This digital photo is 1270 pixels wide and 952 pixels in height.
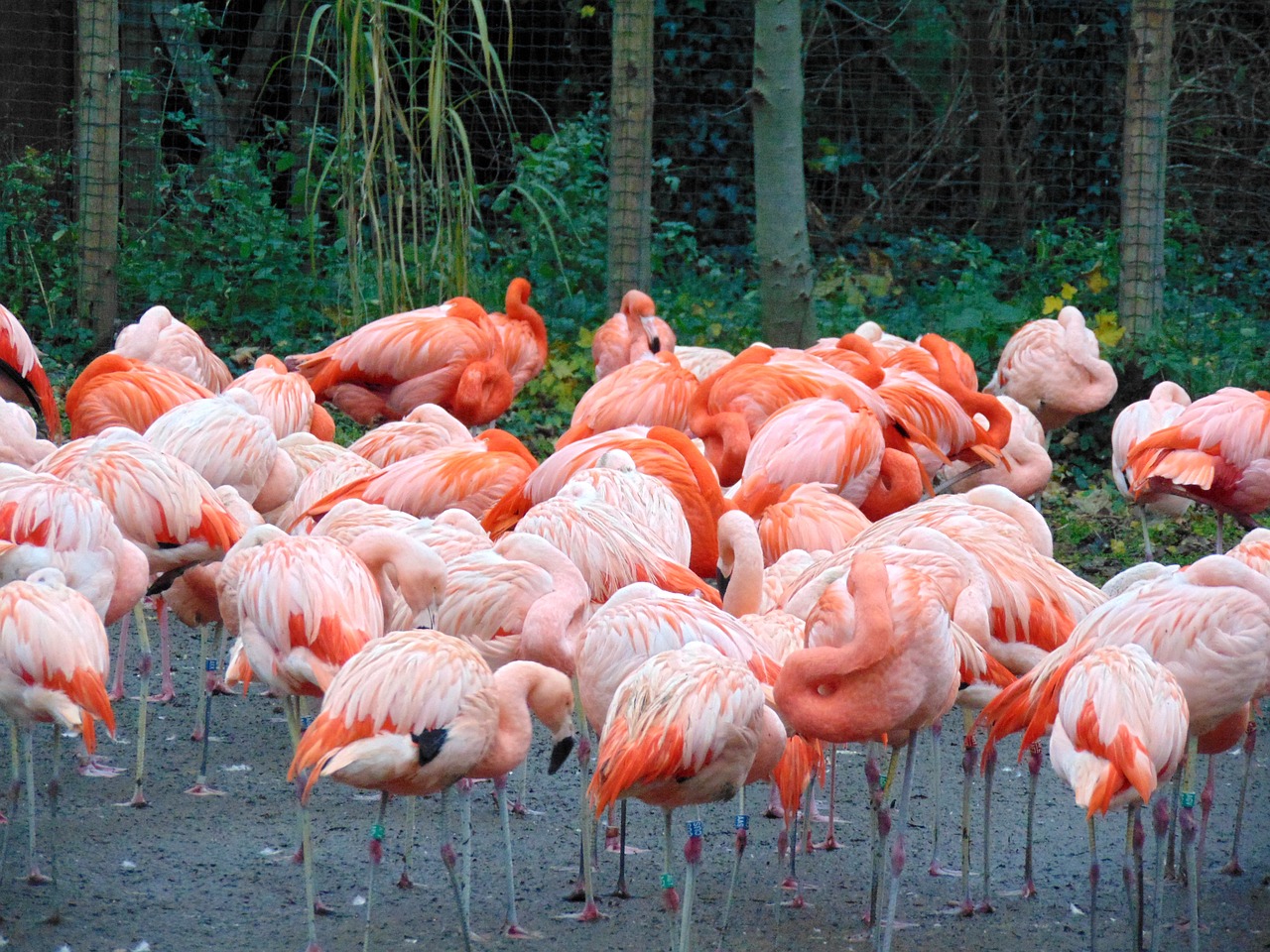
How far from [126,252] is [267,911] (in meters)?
5.74

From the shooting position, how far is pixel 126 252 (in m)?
8.57

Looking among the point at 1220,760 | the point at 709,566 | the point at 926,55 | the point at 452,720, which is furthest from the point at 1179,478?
the point at 926,55

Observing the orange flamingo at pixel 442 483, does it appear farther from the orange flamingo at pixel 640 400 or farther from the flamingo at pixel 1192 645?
the flamingo at pixel 1192 645

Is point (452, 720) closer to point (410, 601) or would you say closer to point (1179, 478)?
point (410, 601)

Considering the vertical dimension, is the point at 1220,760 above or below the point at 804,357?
below

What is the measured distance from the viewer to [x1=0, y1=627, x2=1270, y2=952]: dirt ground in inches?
142

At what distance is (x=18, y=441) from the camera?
5.40 metres

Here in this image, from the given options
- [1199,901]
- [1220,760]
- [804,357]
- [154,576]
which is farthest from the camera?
[804,357]

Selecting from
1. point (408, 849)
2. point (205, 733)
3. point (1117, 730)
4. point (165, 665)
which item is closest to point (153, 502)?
point (205, 733)

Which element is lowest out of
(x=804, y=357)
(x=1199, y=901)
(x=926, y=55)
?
(x=1199, y=901)

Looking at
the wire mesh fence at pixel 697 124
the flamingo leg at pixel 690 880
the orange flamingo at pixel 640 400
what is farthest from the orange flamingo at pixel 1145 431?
the flamingo leg at pixel 690 880

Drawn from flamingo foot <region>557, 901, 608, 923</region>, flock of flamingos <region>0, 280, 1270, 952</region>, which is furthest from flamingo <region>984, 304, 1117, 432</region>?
flamingo foot <region>557, 901, 608, 923</region>

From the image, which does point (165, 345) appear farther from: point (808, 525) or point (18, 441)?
point (808, 525)

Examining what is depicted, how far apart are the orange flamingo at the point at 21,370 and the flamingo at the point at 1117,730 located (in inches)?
167
